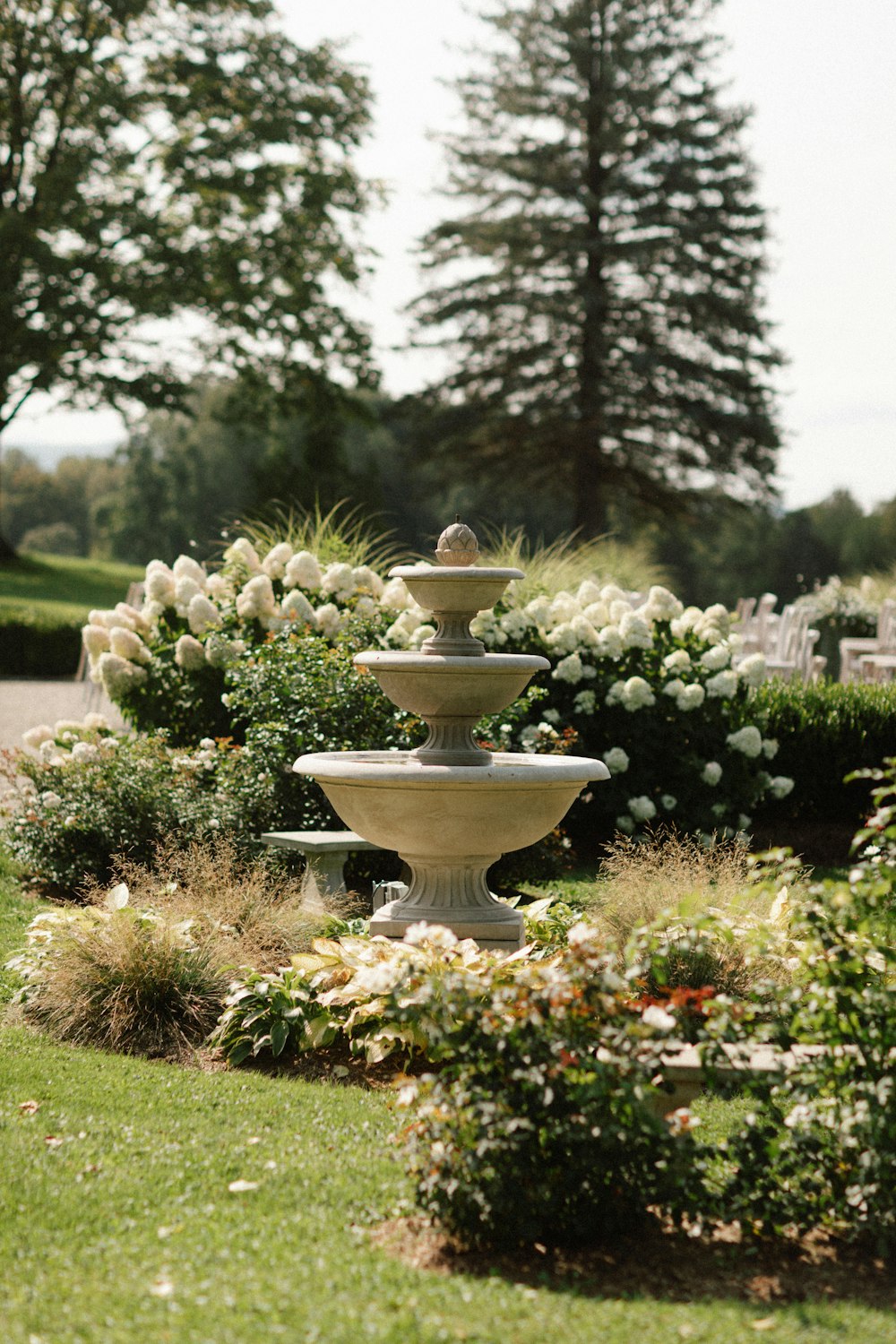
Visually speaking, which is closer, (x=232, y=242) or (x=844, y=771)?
(x=844, y=771)

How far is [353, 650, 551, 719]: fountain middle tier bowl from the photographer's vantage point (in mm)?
5250

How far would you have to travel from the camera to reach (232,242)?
2591 centimetres

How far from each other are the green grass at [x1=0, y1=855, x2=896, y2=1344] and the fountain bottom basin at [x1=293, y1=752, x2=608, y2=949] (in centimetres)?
104

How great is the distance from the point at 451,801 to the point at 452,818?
0.09 meters

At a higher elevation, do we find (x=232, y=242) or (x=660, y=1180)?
(x=232, y=242)

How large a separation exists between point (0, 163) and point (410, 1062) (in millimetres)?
25433

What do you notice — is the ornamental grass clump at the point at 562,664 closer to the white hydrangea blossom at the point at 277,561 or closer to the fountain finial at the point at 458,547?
the white hydrangea blossom at the point at 277,561

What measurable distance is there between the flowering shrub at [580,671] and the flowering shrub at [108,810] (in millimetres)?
950

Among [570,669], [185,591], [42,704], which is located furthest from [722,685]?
[42,704]

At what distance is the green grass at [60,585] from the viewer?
25.9m

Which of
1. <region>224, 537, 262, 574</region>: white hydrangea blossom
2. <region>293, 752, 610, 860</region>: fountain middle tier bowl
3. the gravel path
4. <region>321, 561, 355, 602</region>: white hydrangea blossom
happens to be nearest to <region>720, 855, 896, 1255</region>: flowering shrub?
<region>293, 752, 610, 860</region>: fountain middle tier bowl

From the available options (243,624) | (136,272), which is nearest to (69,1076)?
(243,624)

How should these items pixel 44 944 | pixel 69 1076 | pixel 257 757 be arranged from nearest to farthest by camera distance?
pixel 69 1076
pixel 44 944
pixel 257 757

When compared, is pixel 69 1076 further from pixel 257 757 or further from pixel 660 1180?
pixel 257 757
